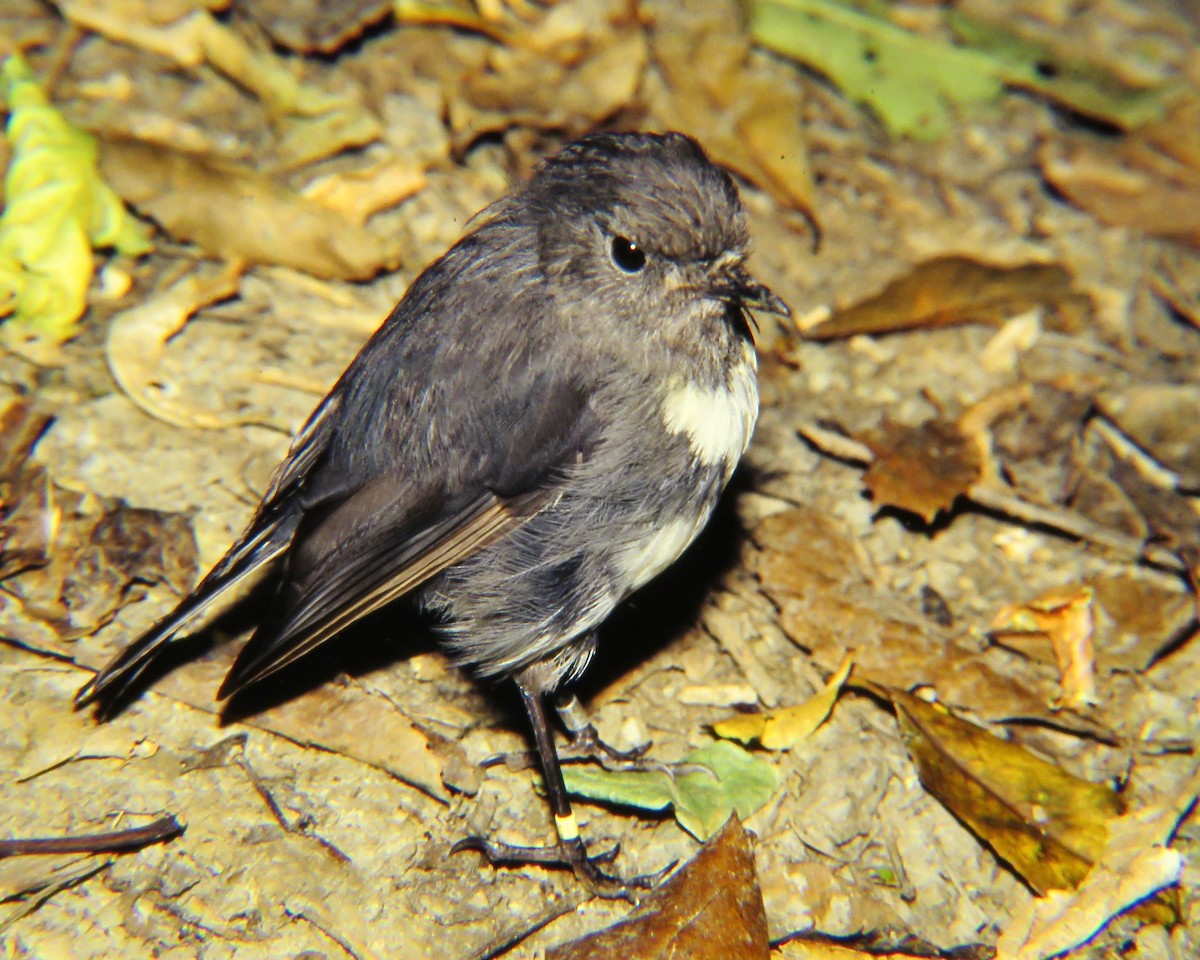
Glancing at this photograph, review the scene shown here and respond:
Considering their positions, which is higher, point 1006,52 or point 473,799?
point 1006,52

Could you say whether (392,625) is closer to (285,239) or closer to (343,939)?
(343,939)

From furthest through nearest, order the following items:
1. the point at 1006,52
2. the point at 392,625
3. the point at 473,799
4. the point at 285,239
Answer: the point at 1006,52
the point at 285,239
the point at 392,625
the point at 473,799

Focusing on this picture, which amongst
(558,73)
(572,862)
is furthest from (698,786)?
(558,73)

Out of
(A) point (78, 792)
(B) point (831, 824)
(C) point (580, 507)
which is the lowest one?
(B) point (831, 824)

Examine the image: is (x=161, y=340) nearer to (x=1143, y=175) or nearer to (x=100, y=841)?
(x=100, y=841)

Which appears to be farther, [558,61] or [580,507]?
[558,61]

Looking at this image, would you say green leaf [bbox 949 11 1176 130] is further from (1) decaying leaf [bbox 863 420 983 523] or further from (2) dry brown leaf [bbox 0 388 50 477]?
(2) dry brown leaf [bbox 0 388 50 477]

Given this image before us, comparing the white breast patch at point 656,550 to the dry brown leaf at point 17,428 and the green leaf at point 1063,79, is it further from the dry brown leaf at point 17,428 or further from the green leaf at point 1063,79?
the green leaf at point 1063,79

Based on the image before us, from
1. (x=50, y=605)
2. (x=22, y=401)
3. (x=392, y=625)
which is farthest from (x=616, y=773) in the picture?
(x=22, y=401)

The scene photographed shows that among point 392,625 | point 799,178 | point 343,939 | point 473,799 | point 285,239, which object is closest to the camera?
point 343,939
